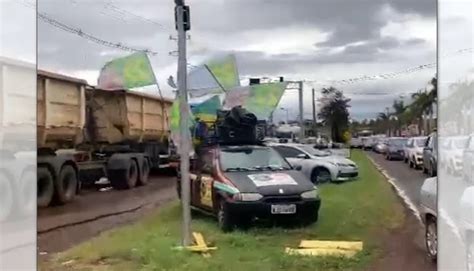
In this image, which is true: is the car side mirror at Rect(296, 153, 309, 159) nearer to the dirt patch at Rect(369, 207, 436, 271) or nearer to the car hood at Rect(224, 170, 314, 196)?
the car hood at Rect(224, 170, 314, 196)

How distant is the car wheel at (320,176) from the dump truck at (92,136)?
0.58m

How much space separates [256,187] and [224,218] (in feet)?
0.56

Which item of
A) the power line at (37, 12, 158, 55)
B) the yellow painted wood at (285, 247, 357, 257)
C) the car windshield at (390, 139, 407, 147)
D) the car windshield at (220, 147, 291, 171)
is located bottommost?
the yellow painted wood at (285, 247, 357, 257)

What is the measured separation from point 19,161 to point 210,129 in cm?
72

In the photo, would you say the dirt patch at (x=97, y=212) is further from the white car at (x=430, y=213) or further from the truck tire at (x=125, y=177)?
the white car at (x=430, y=213)

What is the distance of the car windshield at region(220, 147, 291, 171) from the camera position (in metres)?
2.57

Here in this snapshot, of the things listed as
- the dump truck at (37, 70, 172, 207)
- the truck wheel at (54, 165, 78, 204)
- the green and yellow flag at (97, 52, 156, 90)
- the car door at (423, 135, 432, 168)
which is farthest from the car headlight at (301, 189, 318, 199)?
the truck wheel at (54, 165, 78, 204)

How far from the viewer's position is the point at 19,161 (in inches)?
88.0

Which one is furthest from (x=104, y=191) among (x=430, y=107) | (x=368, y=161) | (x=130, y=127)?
(x=430, y=107)

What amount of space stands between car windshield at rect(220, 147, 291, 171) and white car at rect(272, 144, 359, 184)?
0.03 m

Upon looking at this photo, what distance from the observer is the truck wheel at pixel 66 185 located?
2.44 m

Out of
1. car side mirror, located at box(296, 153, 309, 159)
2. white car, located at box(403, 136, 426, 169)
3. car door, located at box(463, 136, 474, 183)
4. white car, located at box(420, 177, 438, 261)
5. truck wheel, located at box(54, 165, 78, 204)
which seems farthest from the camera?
car side mirror, located at box(296, 153, 309, 159)

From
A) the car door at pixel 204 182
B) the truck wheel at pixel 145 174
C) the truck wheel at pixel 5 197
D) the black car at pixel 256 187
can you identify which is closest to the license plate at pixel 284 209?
the black car at pixel 256 187

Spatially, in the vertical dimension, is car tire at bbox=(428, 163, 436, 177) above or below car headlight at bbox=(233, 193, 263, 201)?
above
